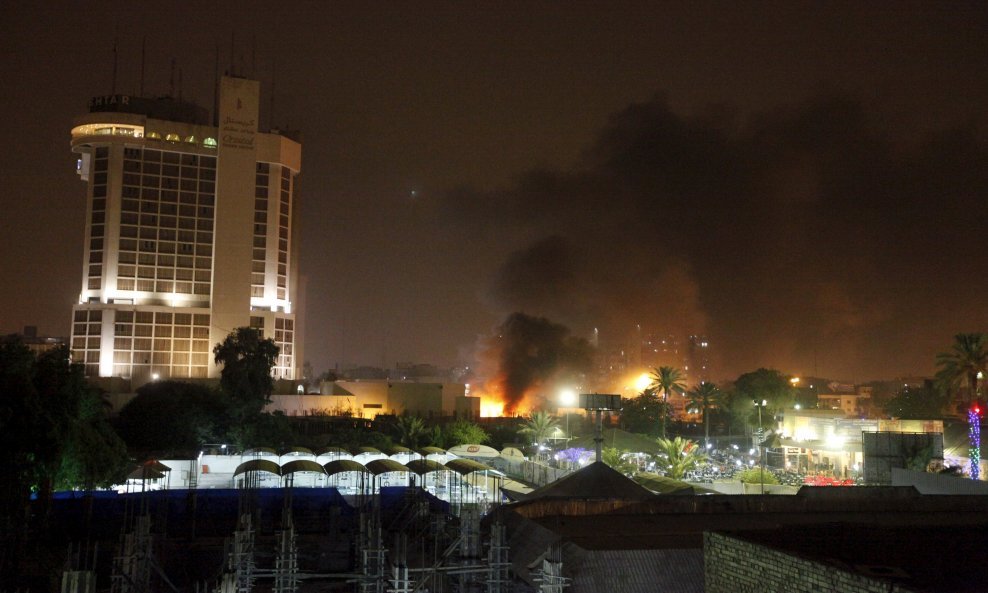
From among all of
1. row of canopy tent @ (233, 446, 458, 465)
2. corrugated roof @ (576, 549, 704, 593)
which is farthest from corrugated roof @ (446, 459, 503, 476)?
corrugated roof @ (576, 549, 704, 593)

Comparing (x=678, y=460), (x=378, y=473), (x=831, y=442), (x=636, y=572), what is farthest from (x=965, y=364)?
(x=636, y=572)

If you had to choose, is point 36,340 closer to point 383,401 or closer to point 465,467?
point 383,401

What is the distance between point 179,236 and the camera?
80.0m

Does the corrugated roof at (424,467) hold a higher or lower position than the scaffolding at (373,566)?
higher

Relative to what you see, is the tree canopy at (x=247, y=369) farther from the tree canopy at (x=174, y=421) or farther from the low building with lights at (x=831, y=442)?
the low building with lights at (x=831, y=442)

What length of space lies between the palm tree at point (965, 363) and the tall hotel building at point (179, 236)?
58546 millimetres

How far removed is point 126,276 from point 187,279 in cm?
538

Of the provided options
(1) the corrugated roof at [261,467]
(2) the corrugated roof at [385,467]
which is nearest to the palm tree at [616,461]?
(2) the corrugated roof at [385,467]

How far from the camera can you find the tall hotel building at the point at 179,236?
247ft

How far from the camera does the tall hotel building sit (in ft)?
247

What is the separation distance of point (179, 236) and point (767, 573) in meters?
77.5

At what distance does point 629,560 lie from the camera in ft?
49.3

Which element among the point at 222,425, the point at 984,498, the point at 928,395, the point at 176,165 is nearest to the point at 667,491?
the point at 984,498

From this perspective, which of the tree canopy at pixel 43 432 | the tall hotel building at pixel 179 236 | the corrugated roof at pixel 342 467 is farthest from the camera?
the tall hotel building at pixel 179 236
